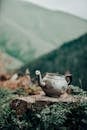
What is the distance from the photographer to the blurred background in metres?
4.54

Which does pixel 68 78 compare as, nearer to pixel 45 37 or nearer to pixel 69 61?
pixel 69 61

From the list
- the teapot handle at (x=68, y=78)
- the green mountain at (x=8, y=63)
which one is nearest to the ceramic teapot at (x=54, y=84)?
the teapot handle at (x=68, y=78)

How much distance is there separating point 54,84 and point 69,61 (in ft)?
1.11

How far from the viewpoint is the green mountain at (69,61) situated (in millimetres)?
4516

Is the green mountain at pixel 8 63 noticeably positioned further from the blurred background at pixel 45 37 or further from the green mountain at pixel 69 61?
the green mountain at pixel 69 61

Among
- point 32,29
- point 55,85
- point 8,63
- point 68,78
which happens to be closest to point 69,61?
point 68,78

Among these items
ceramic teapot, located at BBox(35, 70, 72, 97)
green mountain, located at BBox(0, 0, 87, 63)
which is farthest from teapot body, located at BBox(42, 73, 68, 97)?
green mountain, located at BBox(0, 0, 87, 63)

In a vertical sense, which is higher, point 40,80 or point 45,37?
point 45,37

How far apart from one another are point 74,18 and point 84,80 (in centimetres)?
58

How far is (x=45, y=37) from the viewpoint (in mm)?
4754

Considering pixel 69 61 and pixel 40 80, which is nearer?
pixel 40 80

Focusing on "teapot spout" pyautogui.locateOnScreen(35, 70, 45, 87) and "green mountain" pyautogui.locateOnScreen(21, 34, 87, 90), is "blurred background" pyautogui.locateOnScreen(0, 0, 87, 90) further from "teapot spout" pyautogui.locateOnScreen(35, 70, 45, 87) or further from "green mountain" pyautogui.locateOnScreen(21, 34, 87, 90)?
"teapot spout" pyautogui.locateOnScreen(35, 70, 45, 87)

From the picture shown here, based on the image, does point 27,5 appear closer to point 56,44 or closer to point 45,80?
point 56,44

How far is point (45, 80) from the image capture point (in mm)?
4395
